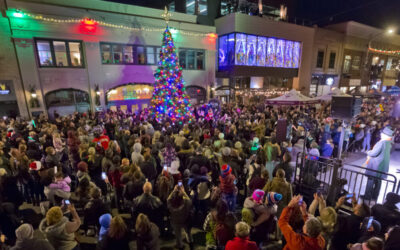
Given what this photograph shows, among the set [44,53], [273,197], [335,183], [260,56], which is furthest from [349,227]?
[260,56]

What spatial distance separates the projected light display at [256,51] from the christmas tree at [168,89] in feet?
27.5

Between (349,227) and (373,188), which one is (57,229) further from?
(373,188)

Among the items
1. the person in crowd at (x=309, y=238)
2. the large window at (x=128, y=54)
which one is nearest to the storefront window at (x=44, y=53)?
the large window at (x=128, y=54)

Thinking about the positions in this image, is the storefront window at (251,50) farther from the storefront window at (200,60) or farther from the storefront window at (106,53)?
the storefront window at (106,53)

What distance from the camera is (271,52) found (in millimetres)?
22500

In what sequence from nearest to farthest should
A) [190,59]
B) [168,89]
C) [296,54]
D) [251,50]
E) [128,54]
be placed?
1. [168,89]
2. [128,54]
3. [190,59]
4. [251,50]
5. [296,54]

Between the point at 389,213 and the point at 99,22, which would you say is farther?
the point at 99,22

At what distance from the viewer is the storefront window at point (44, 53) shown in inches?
556

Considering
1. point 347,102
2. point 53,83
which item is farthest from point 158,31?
point 347,102

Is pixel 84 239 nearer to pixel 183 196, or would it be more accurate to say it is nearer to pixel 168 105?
pixel 183 196

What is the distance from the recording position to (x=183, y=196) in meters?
4.03

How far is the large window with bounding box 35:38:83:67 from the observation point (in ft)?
46.6

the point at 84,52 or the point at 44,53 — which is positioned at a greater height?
the point at 84,52

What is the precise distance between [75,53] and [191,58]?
9601 millimetres
